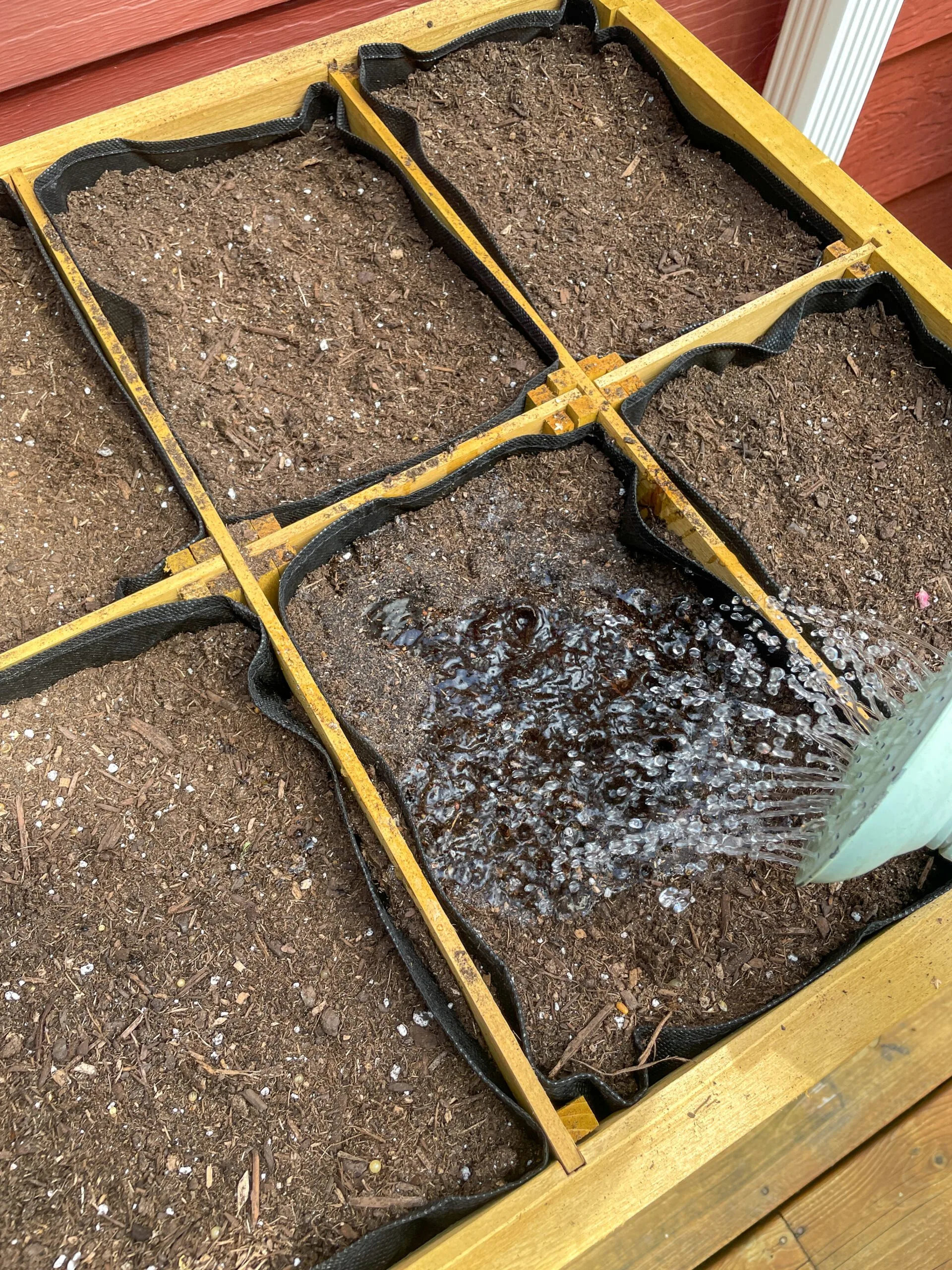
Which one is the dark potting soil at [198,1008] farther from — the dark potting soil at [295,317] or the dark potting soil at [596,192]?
A: the dark potting soil at [596,192]

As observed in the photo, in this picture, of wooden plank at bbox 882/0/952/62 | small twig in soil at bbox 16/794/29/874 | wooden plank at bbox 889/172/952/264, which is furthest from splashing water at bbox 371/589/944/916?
wooden plank at bbox 889/172/952/264

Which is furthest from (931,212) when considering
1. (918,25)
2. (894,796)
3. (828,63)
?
(894,796)

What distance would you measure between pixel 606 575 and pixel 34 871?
0.80 meters

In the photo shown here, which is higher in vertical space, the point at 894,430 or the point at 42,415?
the point at 894,430

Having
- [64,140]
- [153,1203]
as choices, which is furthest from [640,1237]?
[64,140]

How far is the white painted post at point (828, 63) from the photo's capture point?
1.93 metres

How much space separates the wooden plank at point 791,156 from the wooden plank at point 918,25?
2.88 feet

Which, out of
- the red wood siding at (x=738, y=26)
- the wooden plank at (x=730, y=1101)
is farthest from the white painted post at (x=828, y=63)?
the wooden plank at (x=730, y=1101)

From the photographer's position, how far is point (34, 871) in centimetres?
109

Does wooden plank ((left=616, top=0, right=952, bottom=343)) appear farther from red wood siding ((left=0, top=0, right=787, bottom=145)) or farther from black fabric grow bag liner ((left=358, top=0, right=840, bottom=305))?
red wood siding ((left=0, top=0, right=787, bottom=145))

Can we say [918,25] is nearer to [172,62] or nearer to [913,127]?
[913,127]

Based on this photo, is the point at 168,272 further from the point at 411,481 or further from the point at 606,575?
the point at 606,575

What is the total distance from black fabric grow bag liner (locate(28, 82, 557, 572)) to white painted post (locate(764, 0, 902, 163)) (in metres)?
0.96

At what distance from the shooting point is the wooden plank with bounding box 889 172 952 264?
9.16ft
